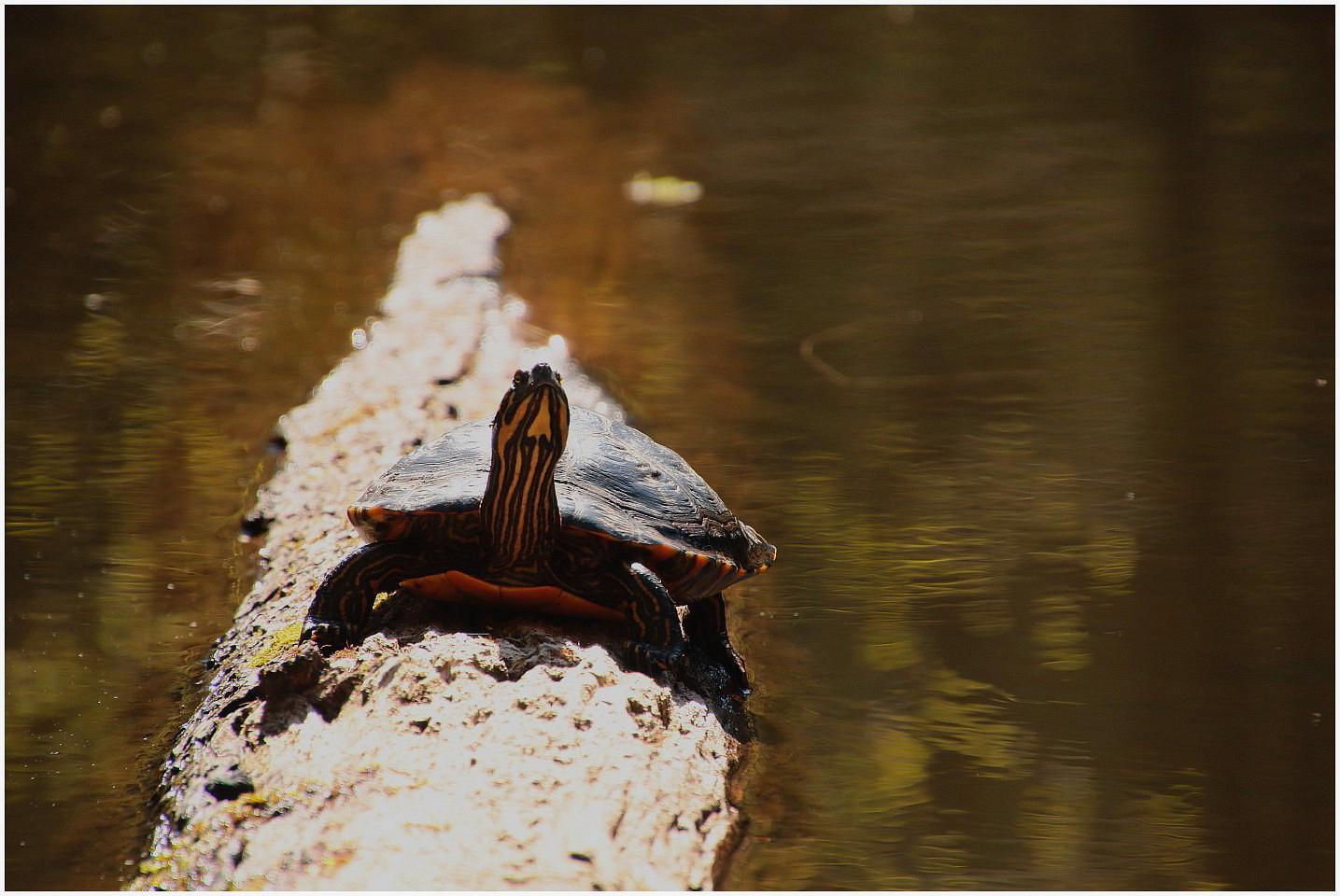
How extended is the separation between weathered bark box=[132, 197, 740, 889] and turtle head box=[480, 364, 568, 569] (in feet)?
0.58

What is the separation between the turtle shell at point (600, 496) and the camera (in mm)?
2584

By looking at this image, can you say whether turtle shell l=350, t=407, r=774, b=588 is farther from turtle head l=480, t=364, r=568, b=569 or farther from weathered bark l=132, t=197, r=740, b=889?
weathered bark l=132, t=197, r=740, b=889

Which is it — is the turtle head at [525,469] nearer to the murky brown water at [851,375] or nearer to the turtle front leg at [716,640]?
the turtle front leg at [716,640]

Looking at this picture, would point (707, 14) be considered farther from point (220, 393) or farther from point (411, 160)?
point (220, 393)

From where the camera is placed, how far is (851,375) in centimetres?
530

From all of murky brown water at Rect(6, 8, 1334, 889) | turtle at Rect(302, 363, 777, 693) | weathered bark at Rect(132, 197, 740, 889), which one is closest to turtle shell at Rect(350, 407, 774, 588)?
turtle at Rect(302, 363, 777, 693)

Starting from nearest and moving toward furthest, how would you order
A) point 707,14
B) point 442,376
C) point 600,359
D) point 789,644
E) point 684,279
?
1. point 789,644
2. point 442,376
3. point 600,359
4. point 684,279
5. point 707,14

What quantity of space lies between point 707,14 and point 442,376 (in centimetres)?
961

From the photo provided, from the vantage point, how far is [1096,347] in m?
5.55

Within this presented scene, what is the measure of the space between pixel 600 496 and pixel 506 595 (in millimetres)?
304

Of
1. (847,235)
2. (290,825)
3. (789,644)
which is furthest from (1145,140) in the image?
(290,825)

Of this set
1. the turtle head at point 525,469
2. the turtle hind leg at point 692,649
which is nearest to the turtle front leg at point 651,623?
the turtle hind leg at point 692,649

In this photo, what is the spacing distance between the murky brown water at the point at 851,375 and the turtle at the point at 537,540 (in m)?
0.43

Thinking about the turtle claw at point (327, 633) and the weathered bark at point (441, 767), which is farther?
the turtle claw at point (327, 633)
